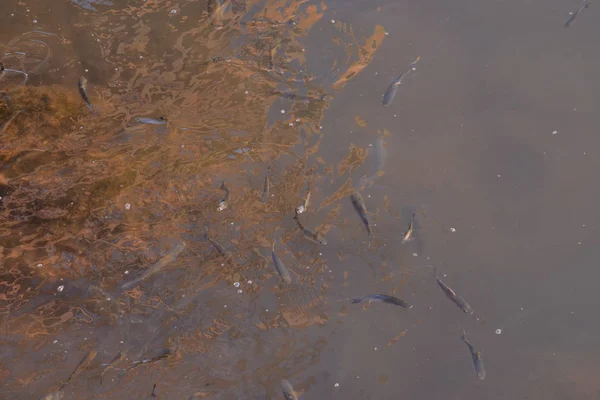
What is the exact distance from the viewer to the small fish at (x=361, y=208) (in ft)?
13.0

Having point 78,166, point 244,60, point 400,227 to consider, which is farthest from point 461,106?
point 78,166

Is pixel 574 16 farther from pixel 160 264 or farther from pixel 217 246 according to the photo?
pixel 160 264

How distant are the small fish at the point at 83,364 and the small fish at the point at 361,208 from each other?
8.40 ft

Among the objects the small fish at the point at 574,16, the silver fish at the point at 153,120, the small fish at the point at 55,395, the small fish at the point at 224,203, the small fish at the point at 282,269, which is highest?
the small fish at the point at 574,16

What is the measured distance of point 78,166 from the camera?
4.38 metres

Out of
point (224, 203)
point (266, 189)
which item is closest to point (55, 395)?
point (224, 203)

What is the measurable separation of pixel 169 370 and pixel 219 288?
2.53ft

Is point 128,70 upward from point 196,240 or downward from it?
upward

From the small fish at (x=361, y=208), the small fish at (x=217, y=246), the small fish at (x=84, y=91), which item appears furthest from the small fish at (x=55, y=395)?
the small fish at (x=361, y=208)

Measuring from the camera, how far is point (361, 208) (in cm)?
400

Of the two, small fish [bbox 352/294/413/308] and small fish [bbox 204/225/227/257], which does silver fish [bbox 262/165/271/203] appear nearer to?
small fish [bbox 204/225/227/257]

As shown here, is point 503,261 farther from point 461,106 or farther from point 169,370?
point 169,370

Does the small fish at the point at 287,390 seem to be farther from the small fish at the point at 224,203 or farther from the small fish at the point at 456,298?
the small fish at the point at 224,203

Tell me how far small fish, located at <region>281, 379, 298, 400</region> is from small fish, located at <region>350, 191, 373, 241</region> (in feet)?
4.60
